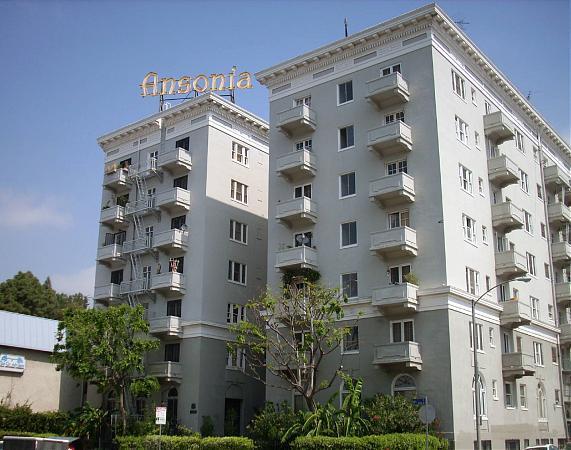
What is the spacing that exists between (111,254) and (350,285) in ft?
78.1

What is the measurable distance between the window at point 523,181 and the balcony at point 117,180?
33.4 m

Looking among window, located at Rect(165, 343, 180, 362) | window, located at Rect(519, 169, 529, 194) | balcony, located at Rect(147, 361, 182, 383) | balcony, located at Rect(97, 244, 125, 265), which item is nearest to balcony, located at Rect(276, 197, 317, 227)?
window, located at Rect(165, 343, 180, 362)

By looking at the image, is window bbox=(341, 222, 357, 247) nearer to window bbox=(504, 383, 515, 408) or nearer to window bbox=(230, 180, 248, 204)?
window bbox=(230, 180, 248, 204)

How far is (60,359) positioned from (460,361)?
89.0 feet

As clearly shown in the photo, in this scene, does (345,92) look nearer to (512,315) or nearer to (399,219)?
Answer: (399,219)

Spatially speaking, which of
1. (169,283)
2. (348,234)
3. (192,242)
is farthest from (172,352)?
(348,234)

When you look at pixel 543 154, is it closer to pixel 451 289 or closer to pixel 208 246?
pixel 451 289

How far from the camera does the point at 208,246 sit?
178 ft

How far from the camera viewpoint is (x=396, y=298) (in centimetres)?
4150

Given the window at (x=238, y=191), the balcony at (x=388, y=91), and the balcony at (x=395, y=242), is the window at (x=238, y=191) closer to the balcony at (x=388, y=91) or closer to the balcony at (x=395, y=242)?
the balcony at (x=388, y=91)

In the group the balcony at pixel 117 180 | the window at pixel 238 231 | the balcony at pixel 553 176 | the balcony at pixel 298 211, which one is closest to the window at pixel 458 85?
the balcony at pixel 298 211

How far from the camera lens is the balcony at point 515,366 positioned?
4559 cm

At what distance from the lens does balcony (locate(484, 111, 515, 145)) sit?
164 feet

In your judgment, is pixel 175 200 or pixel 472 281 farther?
pixel 175 200
